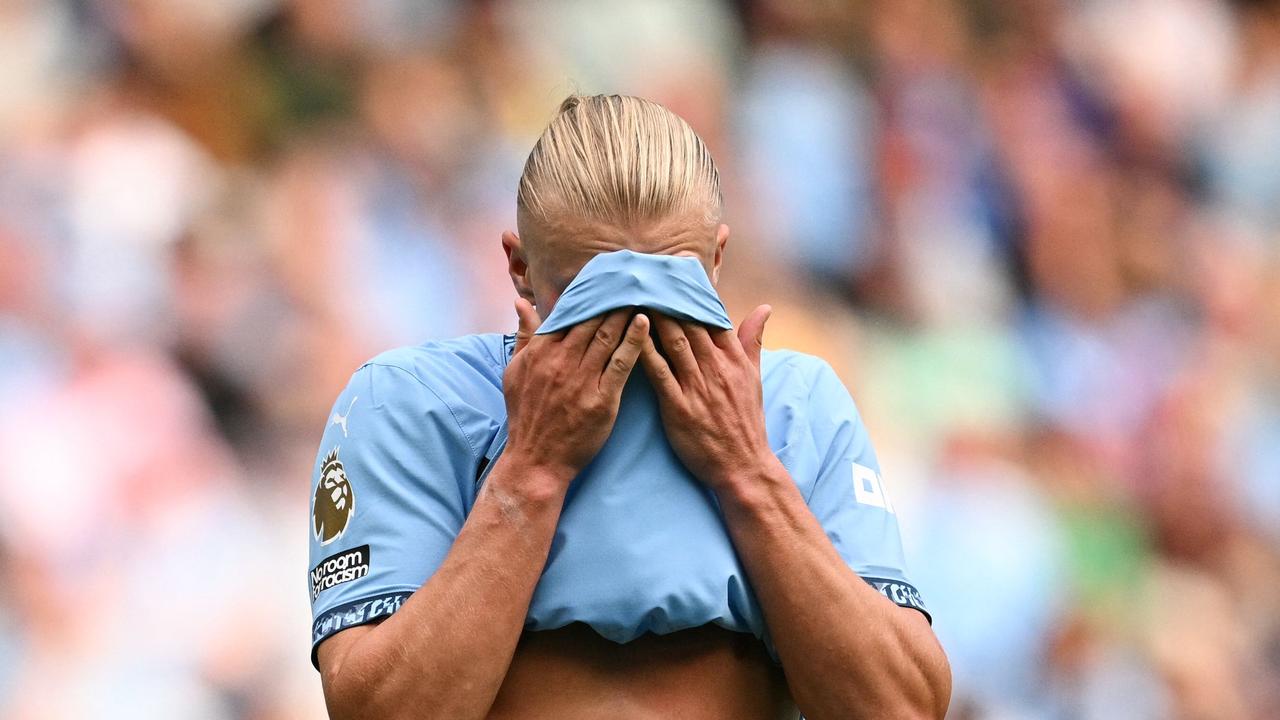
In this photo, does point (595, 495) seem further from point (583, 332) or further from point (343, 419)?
point (343, 419)

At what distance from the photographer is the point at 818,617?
153cm

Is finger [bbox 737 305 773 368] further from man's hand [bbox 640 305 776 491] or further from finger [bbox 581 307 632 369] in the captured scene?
finger [bbox 581 307 632 369]

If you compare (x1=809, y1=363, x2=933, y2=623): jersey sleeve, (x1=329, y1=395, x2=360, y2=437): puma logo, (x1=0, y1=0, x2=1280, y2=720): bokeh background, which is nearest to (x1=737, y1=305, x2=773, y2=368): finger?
(x1=809, y1=363, x2=933, y2=623): jersey sleeve

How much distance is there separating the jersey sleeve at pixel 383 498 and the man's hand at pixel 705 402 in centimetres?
25

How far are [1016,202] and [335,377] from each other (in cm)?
237

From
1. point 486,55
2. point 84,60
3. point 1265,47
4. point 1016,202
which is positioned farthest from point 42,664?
point 1265,47

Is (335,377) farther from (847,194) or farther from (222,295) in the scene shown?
(847,194)

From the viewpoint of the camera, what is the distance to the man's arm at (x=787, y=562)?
5.06ft

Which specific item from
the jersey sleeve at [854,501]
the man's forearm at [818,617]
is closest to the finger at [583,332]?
the man's forearm at [818,617]

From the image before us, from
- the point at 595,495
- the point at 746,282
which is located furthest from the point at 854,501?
the point at 746,282

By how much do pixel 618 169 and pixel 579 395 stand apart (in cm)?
26

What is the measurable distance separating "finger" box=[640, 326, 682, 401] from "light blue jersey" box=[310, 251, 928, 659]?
43mm

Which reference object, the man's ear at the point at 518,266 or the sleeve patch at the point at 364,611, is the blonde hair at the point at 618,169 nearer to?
the man's ear at the point at 518,266

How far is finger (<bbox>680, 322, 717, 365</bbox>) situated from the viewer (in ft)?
5.26
